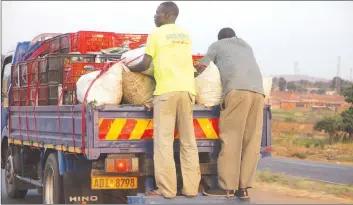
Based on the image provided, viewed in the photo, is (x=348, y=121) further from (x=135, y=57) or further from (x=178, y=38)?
(x=178, y=38)

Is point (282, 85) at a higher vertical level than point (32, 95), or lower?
lower

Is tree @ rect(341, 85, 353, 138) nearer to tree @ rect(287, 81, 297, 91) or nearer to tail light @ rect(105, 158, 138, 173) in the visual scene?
tail light @ rect(105, 158, 138, 173)

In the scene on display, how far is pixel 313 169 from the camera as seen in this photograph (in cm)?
1997

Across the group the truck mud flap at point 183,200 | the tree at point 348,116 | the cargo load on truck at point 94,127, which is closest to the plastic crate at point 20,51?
the cargo load on truck at point 94,127

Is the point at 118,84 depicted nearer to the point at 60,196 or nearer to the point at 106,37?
the point at 60,196

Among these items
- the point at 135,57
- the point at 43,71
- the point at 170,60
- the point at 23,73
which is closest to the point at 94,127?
the point at 135,57

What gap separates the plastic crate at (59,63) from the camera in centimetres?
996

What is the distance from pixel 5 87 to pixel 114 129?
17.8 feet

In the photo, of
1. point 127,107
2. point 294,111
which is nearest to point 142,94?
point 127,107

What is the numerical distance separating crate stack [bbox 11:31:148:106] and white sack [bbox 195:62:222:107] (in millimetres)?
1580

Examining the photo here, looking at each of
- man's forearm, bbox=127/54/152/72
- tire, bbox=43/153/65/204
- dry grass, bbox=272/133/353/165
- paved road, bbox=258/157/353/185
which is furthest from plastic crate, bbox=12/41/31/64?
dry grass, bbox=272/133/353/165

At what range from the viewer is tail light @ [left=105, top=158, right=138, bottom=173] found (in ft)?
27.3

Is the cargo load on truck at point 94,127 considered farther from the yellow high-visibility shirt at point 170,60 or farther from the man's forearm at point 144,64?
the yellow high-visibility shirt at point 170,60

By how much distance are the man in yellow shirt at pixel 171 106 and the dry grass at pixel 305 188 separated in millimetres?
4509
